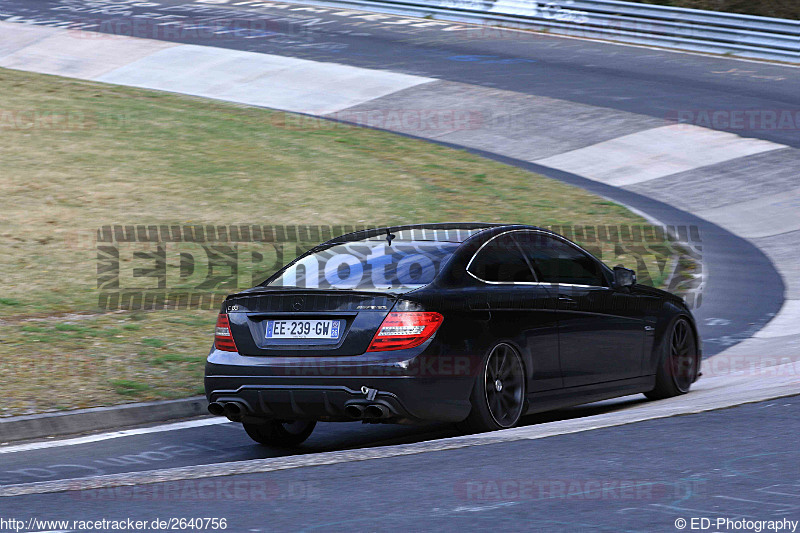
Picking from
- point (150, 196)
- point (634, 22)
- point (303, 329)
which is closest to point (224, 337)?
point (303, 329)

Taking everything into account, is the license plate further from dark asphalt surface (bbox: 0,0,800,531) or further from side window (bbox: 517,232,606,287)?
side window (bbox: 517,232,606,287)

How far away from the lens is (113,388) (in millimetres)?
9414

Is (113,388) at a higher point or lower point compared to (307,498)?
lower

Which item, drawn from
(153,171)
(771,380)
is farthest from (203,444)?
(153,171)

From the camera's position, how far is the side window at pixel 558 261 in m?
8.27

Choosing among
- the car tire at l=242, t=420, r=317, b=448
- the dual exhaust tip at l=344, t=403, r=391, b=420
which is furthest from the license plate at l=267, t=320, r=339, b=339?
the car tire at l=242, t=420, r=317, b=448

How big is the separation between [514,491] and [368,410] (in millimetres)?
1459

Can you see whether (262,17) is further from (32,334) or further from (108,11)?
(32,334)

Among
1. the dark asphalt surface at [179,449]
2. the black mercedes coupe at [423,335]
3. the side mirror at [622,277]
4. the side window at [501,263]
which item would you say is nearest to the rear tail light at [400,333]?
the black mercedes coupe at [423,335]

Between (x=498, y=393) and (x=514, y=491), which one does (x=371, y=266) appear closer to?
(x=498, y=393)

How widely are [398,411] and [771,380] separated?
3668 mm

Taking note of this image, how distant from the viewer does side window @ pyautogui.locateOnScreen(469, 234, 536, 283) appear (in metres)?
7.73

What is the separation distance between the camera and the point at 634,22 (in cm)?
2850

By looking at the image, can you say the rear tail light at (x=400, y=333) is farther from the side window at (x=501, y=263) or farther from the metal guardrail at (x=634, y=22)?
the metal guardrail at (x=634, y=22)
